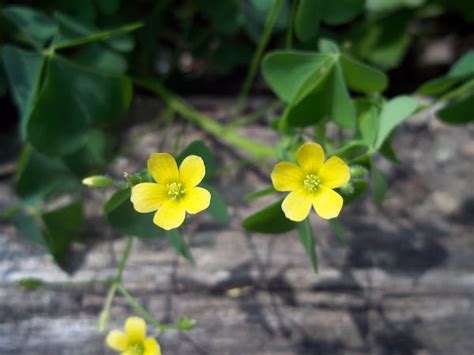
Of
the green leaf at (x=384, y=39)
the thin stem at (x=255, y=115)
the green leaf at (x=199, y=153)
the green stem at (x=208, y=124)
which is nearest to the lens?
the green leaf at (x=199, y=153)

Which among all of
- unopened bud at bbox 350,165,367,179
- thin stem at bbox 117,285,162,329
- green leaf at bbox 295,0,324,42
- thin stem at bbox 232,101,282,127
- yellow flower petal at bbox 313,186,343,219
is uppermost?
thin stem at bbox 232,101,282,127

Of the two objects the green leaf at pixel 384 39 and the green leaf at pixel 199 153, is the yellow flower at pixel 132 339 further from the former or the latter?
the green leaf at pixel 384 39

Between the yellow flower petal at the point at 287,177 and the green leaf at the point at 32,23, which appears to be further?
the green leaf at the point at 32,23

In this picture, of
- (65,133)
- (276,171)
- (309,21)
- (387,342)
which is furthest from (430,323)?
(65,133)

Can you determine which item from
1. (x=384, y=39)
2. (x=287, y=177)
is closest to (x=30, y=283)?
(x=287, y=177)

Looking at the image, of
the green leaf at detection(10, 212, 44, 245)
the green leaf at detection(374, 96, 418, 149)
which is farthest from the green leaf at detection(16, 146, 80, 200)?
the green leaf at detection(374, 96, 418, 149)

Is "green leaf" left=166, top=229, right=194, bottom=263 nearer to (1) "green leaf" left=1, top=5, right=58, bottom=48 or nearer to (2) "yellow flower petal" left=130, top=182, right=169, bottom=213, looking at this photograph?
(2) "yellow flower petal" left=130, top=182, right=169, bottom=213

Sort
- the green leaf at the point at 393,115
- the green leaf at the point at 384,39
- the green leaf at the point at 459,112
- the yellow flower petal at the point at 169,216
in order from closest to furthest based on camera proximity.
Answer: the yellow flower petal at the point at 169,216 → the green leaf at the point at 393,115 → the green leaf at the point at 459,112 → the green leaf at the point at 384,39

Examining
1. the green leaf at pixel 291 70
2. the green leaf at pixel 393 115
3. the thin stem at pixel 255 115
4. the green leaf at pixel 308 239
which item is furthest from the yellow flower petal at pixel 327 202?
the thin stem at pixel 255 115
